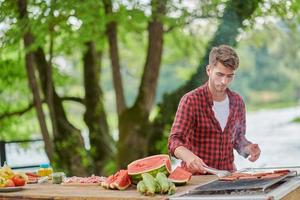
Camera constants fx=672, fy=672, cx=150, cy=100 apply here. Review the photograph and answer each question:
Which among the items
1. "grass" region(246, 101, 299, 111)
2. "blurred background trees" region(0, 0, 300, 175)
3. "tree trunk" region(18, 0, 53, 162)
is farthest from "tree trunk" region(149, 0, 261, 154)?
"grass" region(246, 101, 299, 111)

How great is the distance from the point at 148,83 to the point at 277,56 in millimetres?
13155

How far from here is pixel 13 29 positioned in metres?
6.60

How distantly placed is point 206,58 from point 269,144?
8.43 meters

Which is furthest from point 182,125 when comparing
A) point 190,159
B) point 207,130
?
point 190,159

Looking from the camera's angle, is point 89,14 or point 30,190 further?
point 89,14

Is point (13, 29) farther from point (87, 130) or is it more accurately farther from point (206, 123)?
point (206, 123)

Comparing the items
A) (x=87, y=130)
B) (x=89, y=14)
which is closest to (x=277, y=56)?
(x=87, y=130)

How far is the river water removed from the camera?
8555mm

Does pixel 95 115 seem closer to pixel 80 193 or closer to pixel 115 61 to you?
pixel 115 61

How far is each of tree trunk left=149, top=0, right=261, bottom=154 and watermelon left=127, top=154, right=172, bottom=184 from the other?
3.94 m

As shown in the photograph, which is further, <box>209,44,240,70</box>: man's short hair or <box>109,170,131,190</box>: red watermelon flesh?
<box>209,44,240,70</box>: man's short hair

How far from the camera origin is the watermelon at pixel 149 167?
3.04m

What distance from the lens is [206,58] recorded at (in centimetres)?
740

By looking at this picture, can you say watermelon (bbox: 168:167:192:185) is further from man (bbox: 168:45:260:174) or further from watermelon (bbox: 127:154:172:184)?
man (bbox: 168:45:260:174)
